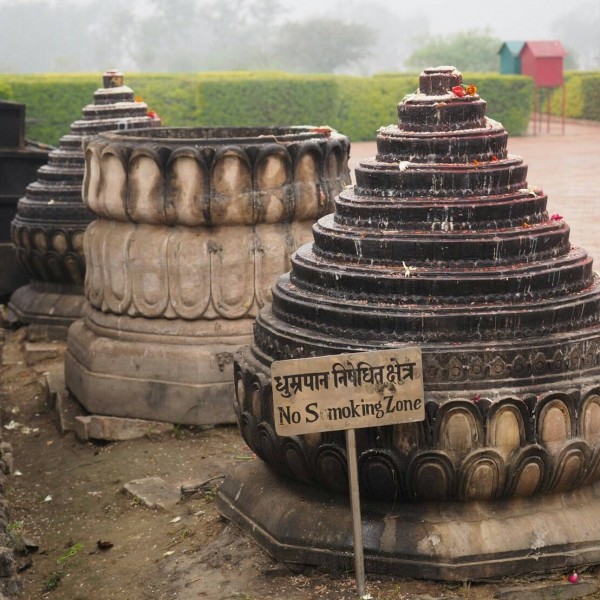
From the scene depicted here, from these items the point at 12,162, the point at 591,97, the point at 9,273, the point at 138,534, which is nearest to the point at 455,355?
the point at 138,534

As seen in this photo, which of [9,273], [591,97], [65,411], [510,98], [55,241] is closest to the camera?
[65,411]

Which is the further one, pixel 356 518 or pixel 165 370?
pixel 165 370

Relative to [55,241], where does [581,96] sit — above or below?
above

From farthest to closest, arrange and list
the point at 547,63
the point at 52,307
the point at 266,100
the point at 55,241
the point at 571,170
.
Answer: the point at 547,63 → the point at 266,100 → the point at 571,170 → the point at 52,307 → the point at 55,241

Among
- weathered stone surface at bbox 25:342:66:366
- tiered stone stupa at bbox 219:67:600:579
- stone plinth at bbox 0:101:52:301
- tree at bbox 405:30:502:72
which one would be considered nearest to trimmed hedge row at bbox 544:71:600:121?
stone plinth at bbox 0:101:52:301

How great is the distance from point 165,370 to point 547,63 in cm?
2795

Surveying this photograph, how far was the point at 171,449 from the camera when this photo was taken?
7.18 metres

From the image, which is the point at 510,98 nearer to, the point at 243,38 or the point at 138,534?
the point at 138,534

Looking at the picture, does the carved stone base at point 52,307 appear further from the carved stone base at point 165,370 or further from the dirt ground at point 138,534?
the carved stone base at point 165,370

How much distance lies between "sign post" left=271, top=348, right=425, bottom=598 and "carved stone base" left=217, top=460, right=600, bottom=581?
20cm

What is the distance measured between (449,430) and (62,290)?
598 cm

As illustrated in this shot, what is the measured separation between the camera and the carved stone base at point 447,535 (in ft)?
15.3

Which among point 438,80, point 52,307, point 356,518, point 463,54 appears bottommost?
point 52,307

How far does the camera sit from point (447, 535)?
4.69 meters
